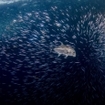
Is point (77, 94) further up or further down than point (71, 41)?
further down

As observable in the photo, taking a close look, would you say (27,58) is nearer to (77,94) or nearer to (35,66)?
(35,66)

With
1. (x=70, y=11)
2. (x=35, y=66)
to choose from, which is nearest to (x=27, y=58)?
(x=35, y=66)

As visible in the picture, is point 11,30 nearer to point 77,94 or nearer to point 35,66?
point 35,66
